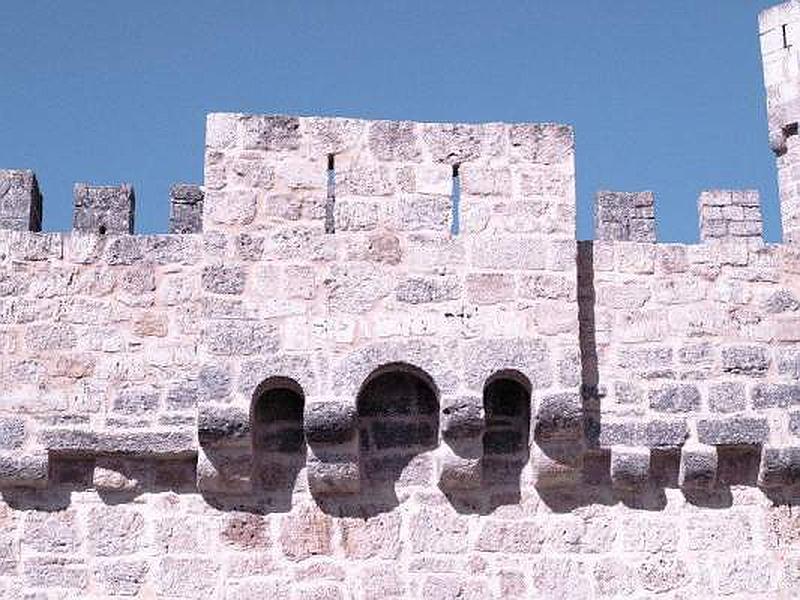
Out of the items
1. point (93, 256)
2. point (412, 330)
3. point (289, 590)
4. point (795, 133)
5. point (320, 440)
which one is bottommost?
point (289, 590)

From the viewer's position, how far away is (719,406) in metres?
8.15

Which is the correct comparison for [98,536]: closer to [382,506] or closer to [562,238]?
[382,506]

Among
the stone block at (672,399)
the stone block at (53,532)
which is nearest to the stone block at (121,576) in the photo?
the stone block at (53,532)

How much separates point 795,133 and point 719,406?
7.92 feet

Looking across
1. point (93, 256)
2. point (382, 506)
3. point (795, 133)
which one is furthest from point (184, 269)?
point (795, 133)

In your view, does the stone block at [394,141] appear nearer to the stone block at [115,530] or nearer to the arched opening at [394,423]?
the arched opening at [394,423]

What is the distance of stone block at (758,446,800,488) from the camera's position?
8.09m

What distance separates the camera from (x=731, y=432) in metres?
8.10

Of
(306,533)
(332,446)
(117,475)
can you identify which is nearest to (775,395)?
(332,446)

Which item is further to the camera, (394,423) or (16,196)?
(16,196)

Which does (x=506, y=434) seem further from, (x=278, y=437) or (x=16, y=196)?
(x=16, y=196)

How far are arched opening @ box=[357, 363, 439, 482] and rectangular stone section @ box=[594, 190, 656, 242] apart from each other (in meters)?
1.54

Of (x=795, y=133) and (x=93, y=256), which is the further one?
(x=795, y=133)

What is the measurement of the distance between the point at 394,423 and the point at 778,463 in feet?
7.33
